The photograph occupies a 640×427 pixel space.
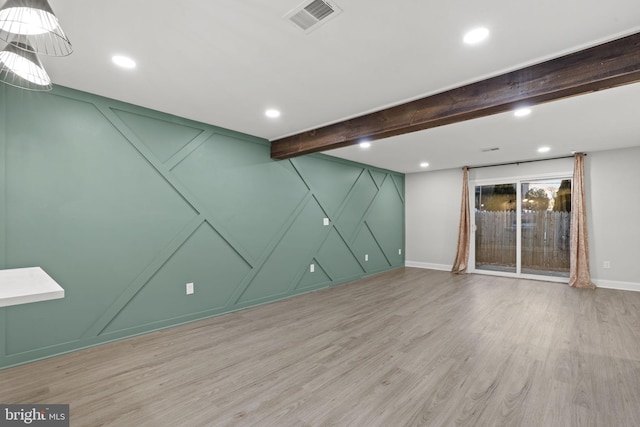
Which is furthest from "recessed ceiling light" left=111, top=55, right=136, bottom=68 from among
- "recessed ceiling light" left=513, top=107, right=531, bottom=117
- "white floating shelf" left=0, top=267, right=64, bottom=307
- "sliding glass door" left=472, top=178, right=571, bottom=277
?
"sliding glass door" left=472, top=178, right=571, bottom=277

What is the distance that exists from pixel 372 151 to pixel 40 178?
14.5 ft

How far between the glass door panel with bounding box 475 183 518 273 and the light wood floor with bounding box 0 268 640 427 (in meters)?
2.47

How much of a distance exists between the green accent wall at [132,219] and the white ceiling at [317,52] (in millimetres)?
409

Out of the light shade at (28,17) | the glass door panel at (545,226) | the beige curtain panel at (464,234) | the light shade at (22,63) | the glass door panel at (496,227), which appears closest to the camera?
the light shade at (28,17)

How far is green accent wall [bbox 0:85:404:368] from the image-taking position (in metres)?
2.53

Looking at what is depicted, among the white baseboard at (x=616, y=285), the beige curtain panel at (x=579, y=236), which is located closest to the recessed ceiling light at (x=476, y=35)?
the beige curtain panel at (x=579, y=236)

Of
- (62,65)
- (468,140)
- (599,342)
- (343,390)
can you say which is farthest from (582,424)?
(62,65)

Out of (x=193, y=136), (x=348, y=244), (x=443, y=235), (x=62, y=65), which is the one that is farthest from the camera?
(x=443, y=235)

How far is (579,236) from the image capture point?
212 inches

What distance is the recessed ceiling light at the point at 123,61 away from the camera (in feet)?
7.25

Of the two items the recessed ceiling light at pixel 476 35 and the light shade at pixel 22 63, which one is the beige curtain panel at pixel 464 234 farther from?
the light shade at pixel 22 63

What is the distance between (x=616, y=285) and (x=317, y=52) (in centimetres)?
658

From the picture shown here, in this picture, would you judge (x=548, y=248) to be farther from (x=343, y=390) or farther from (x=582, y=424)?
(x=343, y=390)

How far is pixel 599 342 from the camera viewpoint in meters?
2.95
